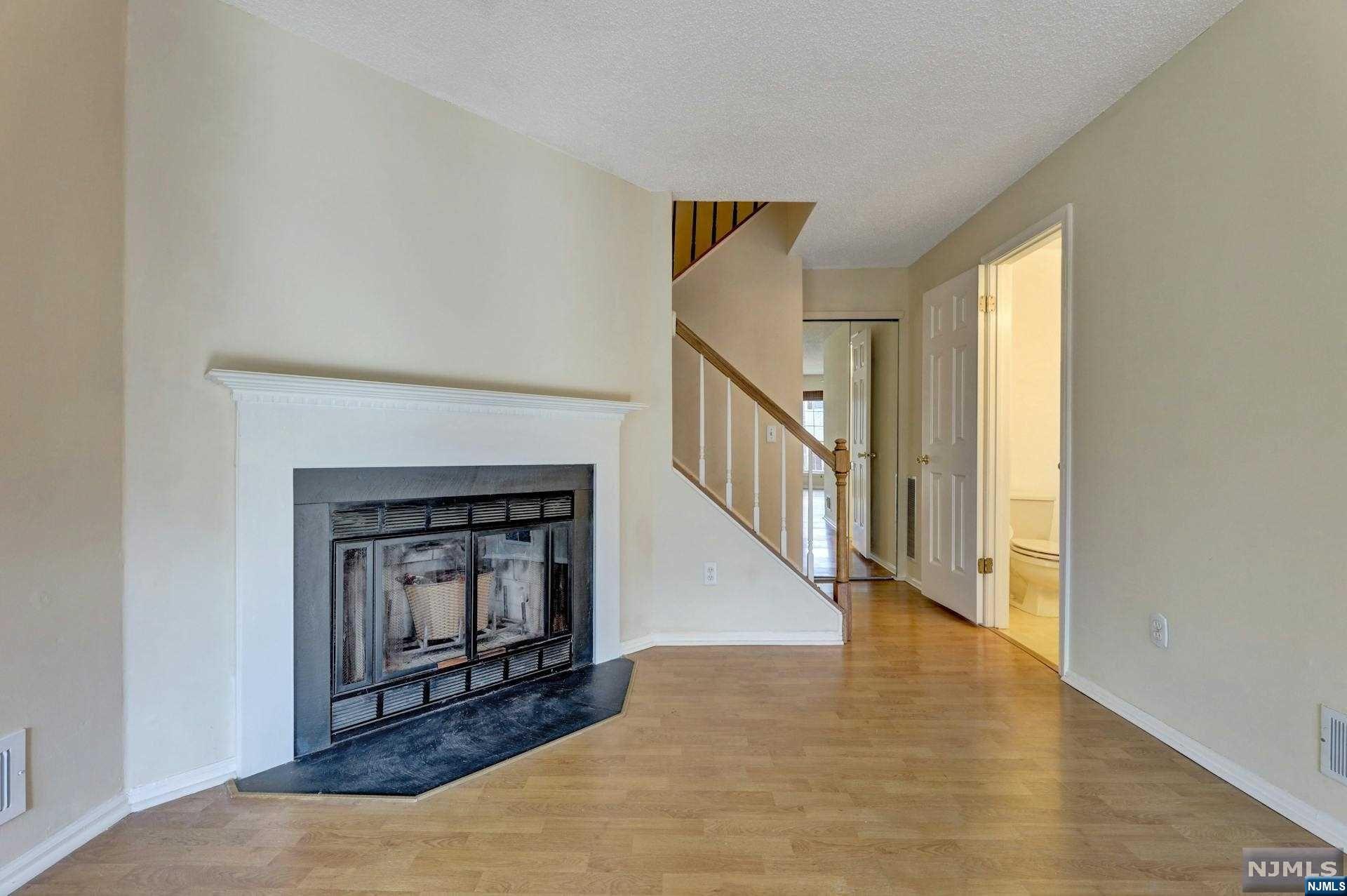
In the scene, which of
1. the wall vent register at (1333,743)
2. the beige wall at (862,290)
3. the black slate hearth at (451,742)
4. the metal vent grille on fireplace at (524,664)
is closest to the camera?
the wall vent register at (1333,743)

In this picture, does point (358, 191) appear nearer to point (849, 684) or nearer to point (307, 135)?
point (307, 135)

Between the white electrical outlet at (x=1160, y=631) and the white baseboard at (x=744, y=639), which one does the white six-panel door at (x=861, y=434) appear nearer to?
the white baseboard at (x=744, y=639)

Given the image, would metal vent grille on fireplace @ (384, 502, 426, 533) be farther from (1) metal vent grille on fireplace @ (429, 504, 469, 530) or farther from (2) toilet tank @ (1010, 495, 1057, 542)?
(2) toilet tank @ (1010, 495, 1057, 542)

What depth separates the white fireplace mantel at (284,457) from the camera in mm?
1979

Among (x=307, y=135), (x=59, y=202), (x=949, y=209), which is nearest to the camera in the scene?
(x=59, y=202)

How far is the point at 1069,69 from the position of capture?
2256mm

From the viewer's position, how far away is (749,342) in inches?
179

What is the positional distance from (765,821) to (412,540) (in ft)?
5.23

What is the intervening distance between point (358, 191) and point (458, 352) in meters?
0.67

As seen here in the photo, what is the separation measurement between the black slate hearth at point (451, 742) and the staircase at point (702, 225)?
118 inches

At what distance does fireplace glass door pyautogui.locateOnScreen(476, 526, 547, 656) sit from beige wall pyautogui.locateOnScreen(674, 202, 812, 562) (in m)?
1.72

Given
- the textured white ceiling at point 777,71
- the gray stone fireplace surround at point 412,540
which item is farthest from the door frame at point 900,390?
the gray stone fireplace surround at point 412,540

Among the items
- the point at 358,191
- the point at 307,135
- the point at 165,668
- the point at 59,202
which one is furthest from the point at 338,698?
the point at 307,135

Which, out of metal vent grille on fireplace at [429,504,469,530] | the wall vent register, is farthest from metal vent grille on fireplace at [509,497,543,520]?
the wall vent register
